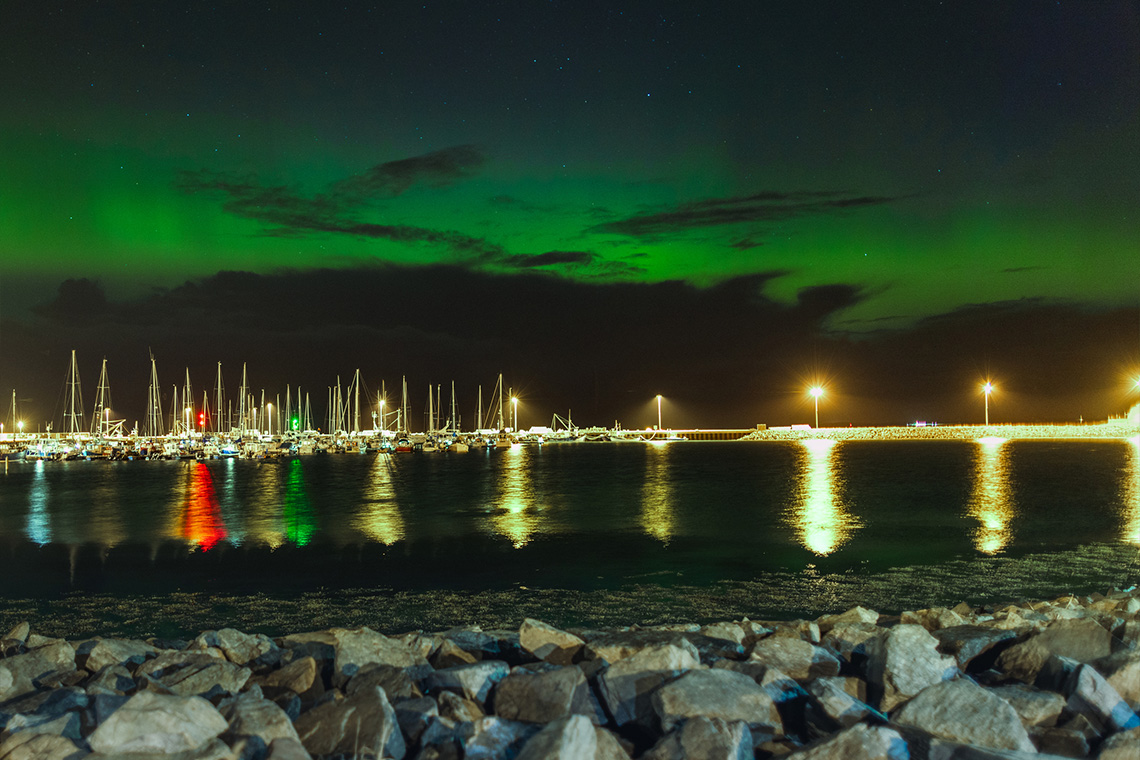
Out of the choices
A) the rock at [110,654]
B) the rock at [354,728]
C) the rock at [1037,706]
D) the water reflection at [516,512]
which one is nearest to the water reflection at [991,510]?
the water reflection at [516,512]

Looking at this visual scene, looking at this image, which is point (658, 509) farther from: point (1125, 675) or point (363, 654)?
point (1125, 675)

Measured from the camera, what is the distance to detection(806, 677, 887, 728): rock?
6.56m

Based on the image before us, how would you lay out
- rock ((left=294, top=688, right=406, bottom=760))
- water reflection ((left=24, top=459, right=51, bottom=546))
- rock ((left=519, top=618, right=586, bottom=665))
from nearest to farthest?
rock ((left=294, top=688, right=406, bottom=760)) < rock ((left=519, top=618, right=586, bottom=665)) < water reflection ((left=24, top=459, right=51, bottom=546))

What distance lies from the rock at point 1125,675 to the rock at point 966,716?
1643 millimetres

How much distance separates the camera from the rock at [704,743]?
18.8 feet

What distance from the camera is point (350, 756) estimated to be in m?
6.19

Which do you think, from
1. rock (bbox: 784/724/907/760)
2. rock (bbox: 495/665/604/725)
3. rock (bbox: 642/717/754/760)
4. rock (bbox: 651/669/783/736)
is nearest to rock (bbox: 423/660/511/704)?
rock (bbox: 495/665/604/725)

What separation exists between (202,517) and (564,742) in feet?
138

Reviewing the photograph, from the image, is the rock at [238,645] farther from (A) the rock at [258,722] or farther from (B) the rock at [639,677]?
(B) the rock at [639,677]

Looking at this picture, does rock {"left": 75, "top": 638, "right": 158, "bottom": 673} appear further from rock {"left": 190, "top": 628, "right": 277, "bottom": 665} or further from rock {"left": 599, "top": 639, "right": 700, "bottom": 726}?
rock {"left": 599, "top": 639, "right": 700, "bottom": 726}

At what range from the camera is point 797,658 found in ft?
27.3

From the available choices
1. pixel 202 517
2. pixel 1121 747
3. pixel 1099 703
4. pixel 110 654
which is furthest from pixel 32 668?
pixel 202 517

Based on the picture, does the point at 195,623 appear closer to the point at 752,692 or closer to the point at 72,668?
the point at 72,668

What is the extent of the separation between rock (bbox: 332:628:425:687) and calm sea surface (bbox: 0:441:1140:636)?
24.0 ft
